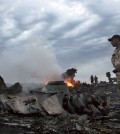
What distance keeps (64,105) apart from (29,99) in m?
2.15

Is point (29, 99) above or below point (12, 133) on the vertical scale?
above

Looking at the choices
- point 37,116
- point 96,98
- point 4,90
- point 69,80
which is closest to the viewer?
point 37,116

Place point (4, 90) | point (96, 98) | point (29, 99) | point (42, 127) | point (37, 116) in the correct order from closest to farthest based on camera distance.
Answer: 1. point (42, 127)
2. point (37, 116)
3. point (29, 99)
4. point (96, 98)
5. point (4, 90)

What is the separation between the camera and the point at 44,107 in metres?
13.0

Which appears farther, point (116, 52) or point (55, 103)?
point (55, 103)

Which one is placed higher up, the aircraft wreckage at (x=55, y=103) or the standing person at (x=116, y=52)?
the standing person at (x=116, y=52)

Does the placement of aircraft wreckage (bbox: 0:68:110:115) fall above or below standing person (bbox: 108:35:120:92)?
below

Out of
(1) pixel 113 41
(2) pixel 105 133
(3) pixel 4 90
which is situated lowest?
(2) pixel 105 133

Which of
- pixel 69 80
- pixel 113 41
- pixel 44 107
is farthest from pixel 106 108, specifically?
pixel 69 80

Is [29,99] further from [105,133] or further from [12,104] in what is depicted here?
[105,133]

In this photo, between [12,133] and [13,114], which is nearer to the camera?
[12,133]

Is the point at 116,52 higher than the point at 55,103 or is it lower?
higher

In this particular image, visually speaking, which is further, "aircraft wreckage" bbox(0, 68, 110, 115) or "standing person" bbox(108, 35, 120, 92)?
"aircraft wreckage" bbox(0, 68, 110, 115)

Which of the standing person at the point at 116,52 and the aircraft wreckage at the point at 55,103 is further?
the aircraft wreckage at the point at 55,103
